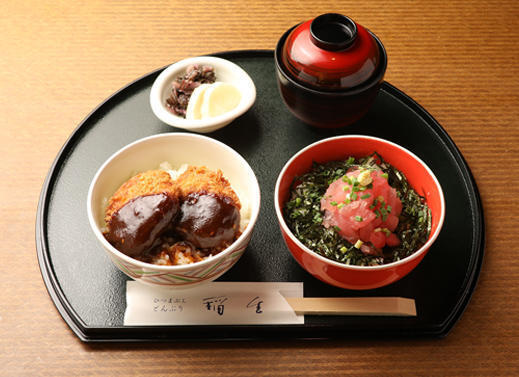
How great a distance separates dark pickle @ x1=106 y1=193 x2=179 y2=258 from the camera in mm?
1077

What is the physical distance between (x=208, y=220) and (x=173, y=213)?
89 millimetres

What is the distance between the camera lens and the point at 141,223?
1.08 m

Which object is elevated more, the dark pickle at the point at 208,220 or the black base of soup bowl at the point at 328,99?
the black base of soup bowl at the point at 328,99

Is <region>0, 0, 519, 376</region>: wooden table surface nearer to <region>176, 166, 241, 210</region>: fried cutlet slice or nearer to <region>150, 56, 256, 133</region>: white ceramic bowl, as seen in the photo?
<region>150, 56, 256, 133</region>: white ceramic bowl

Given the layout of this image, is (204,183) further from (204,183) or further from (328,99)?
(328,99)

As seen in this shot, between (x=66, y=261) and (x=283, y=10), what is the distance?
129cm

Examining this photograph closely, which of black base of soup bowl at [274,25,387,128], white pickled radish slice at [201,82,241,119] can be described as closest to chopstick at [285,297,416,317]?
black base of soup bowl at [274,25,387,128]

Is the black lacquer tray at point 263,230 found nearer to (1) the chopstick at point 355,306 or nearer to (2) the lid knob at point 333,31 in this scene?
(1) the chopstick at point 355,306

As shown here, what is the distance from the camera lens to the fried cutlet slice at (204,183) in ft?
3.88

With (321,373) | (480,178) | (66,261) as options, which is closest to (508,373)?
(321,373)

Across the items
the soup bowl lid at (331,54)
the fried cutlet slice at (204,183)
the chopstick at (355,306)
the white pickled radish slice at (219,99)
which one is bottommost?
the chopstick at (355,306)

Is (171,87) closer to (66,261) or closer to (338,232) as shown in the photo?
(66,261)

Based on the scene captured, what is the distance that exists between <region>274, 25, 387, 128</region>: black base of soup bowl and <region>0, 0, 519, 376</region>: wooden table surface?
1.31 feet

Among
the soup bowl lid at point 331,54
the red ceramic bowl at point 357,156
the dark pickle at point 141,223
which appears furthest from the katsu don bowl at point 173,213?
the soup bowl lid at point 331,54
